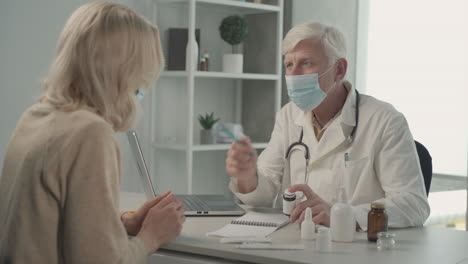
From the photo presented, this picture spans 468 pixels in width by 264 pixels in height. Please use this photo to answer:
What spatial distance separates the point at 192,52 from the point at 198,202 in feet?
4.99

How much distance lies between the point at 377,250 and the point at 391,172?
0.53 metres

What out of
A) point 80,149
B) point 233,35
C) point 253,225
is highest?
point 233,35

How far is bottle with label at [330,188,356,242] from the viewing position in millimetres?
1865

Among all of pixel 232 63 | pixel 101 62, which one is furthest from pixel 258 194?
pixel 232 63

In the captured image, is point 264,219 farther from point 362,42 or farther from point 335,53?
point 362,42

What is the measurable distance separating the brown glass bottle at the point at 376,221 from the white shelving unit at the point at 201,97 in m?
2.02

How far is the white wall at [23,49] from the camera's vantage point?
3330mm

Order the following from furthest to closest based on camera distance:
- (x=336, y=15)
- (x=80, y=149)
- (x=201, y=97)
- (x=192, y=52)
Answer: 1. (x=336, y=15)
2. (x=201, y=97)
3. (x=192, y=52)
4. (x=80, y=149)

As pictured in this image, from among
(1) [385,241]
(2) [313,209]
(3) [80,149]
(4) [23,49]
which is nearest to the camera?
(3) [80,149]

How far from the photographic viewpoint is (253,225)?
2066 mm

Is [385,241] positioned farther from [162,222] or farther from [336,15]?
[336,15]

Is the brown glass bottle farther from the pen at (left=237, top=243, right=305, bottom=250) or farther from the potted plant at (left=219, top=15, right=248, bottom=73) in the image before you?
the potted plant at (left=219, top=15, right=248, bottom=73)

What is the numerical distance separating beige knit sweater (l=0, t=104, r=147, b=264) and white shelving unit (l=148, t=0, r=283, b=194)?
2458 millimetres

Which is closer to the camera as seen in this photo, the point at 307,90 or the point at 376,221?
the point at 376,221
